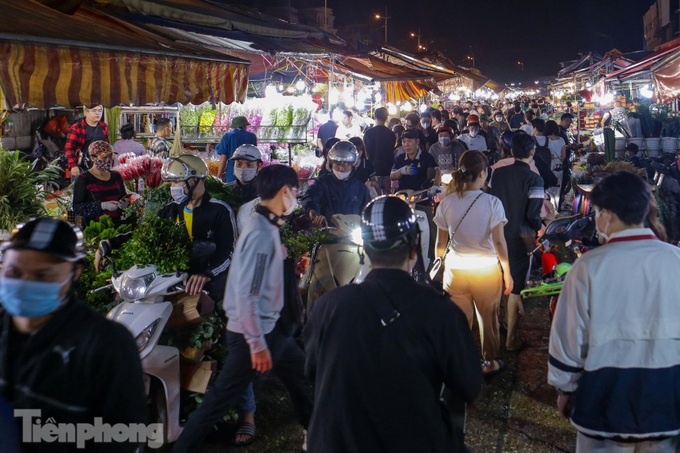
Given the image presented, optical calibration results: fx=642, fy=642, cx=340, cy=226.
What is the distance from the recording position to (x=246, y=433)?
501cm

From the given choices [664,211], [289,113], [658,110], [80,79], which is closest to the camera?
[80,79]

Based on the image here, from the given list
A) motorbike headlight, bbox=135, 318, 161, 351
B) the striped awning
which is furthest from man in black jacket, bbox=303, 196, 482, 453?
the striped awning

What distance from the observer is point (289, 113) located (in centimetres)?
1097

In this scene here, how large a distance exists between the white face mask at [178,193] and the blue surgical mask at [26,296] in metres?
2.80

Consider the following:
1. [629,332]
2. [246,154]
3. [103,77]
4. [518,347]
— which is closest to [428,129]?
[518,347]

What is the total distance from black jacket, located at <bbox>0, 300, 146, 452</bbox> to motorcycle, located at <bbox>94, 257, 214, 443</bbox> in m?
1.98

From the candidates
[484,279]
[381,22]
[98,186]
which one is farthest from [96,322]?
[381,22]

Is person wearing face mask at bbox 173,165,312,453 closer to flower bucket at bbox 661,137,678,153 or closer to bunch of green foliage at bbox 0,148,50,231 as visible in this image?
bunch of green foliage at bbox 0,148,50,231

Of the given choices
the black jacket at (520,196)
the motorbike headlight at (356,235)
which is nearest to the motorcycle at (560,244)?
the black jacket at (520,196)

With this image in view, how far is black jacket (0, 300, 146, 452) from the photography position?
2.29 metres

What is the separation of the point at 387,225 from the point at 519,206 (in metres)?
4.31

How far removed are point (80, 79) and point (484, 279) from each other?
12.6 ft

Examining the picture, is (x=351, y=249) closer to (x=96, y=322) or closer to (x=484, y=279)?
(x=484, y=279)

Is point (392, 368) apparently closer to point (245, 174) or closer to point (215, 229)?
point (215, 229)
